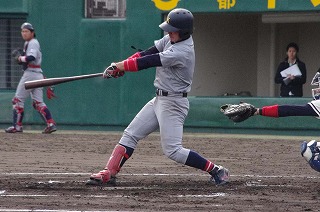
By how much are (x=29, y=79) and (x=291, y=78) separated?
449 centimetres

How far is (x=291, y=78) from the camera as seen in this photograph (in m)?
16.7

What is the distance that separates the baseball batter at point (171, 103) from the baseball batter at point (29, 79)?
7.00 meters

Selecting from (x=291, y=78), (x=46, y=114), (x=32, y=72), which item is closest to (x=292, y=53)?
(x=291, y=78)

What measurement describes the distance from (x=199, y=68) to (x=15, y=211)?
11.6 m

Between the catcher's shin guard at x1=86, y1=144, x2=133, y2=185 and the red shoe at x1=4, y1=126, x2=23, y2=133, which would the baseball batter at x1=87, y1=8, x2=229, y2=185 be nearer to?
the catcher's shin guard at x1=86, y1=144, x2=133, y2=185

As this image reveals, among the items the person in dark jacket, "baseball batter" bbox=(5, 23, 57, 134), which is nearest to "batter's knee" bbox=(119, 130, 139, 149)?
"baseball batter" bbox=(5, 23, 57, 134)

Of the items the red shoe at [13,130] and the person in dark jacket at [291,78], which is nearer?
A: the person in dark jacket at [291,78]

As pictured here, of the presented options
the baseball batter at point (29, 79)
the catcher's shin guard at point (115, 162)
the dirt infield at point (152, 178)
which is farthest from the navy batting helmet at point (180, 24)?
the baseball batter at point (29, 79)

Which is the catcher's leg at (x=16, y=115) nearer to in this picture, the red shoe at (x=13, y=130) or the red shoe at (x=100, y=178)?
the red shoe at (x=13, y=130)

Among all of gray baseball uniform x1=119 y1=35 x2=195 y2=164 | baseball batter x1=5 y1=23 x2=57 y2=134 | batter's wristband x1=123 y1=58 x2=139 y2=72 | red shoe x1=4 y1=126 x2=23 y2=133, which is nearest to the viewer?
batter's wristband x1=123 y1=58 x2=139 y2=72

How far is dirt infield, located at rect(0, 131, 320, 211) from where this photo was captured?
8156mm

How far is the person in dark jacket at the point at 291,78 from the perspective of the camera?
16500 mm

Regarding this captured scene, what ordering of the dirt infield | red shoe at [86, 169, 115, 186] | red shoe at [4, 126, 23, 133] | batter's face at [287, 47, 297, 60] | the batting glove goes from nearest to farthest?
the dirt infield, the batting glove, red shoe at [86, 169, 115, 186], batter's face at [287, 47, 297, 60], red shoe at [4, 126, 23, 133]

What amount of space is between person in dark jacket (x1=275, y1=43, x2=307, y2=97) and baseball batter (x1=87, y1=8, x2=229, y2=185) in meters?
7.23
